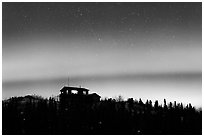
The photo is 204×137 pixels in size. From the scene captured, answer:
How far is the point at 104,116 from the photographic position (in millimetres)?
17812

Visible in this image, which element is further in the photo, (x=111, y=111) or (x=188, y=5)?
(x=111, y=111)

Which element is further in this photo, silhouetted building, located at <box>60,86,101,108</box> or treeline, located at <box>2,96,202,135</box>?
silhouetted building, located at <box>60,86,101,108</box>

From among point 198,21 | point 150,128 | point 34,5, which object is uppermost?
point 34,5

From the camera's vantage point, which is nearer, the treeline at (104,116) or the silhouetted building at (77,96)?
the treeline at (104,116)

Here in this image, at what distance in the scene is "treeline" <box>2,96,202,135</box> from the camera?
45.6 feet

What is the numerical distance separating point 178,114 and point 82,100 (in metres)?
6.61

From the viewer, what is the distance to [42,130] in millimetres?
12820

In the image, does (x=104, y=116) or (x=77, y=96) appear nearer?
(x=104, y=116)

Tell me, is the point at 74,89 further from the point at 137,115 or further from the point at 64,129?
the point at 64,129

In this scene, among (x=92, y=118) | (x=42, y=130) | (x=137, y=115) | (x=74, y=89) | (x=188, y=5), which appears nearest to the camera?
(x=188, y=5)

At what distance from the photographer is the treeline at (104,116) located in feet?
45.6

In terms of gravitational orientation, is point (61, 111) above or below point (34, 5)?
below

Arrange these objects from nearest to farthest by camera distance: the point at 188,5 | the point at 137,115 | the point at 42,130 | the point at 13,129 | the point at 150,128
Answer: the point at 188,5 < the point at 13,129 < the point at 42,130 < the point at 150,128 < the point at 137,115

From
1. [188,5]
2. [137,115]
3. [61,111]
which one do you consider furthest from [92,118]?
[188,5]
